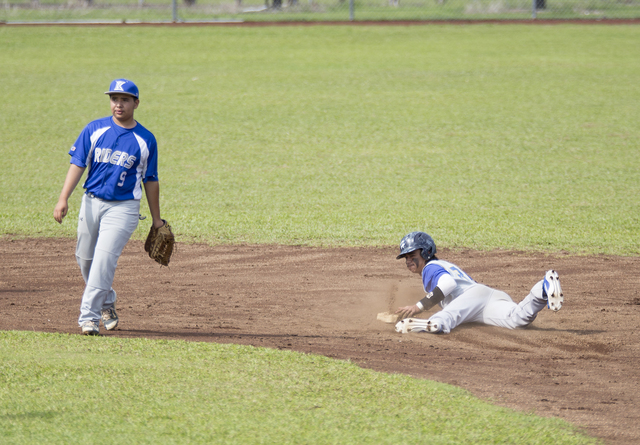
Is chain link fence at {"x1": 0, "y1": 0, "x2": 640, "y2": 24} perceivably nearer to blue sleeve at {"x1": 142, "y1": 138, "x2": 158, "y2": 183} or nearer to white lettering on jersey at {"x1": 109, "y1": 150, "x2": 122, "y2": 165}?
blue sleeve at {"x1": 142, "y1": 138, "x2": 158, "y2": 183}

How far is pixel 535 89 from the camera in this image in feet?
65.3

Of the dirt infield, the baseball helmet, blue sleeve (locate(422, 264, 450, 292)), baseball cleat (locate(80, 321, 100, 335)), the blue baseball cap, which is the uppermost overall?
the blue baseball cap

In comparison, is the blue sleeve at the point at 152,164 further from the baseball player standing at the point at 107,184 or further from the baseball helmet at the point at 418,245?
the baseball helmet at the point at 418,245

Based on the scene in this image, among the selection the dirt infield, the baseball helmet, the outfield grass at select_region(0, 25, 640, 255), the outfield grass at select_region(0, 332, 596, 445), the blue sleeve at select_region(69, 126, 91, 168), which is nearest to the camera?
the outfield grass at select_region(0, 332, 596, 445)

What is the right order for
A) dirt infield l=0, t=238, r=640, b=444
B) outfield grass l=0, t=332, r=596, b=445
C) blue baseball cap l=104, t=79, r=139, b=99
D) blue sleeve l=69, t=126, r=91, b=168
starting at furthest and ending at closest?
1. blue sleeve l=69, t=126, r=91, b=168
2. blue baseball cap l=104, t=79, r=139, b=99
3. dirt infield l=0, t=238, r=640, b=444
4. outfield grass l=0, t=332, r=596, b=445

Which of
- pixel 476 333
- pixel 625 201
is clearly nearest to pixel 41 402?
pixel 476 333

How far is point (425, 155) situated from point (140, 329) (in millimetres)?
9678

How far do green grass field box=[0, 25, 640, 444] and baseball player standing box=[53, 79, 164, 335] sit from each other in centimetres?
49

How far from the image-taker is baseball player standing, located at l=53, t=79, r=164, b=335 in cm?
580

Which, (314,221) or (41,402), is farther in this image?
(314,221)

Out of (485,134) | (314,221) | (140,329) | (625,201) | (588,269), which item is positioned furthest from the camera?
(485,134)

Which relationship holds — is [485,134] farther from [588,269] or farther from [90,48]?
[90,48]

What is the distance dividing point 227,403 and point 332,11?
79.8ft

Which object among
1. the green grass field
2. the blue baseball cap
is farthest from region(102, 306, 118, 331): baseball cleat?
the blue baseball cap
